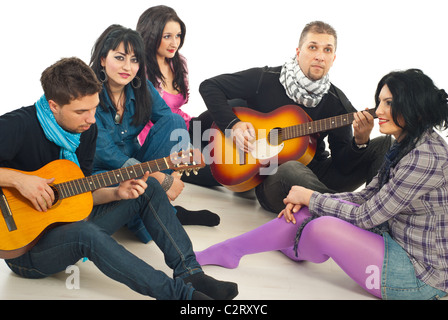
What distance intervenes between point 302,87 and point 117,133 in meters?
1.06

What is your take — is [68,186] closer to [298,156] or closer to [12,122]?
[12,122]

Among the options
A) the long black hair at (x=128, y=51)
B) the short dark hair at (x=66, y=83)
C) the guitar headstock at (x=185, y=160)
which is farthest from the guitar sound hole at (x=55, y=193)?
the long black hair at (x=128, y=51)

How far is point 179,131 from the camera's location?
286 centimetres

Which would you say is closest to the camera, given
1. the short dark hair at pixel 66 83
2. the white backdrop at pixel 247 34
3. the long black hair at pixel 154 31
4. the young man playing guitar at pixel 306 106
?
the short dark hair at pixel 66 83

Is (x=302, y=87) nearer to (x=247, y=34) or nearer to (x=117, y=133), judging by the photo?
(x=117, y=133)

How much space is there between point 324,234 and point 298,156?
95 centimetres

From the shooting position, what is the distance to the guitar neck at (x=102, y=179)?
6.97ft

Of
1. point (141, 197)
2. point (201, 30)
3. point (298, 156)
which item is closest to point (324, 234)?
point (141, 197)

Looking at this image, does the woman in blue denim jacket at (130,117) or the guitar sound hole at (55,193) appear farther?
the woman in blue denim jacket at (130,117)

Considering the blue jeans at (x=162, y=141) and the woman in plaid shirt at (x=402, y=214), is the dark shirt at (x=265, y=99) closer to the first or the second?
the blue jeans at (x=162, y=141)

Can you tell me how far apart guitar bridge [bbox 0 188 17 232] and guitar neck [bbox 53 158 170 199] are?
0.19 metres

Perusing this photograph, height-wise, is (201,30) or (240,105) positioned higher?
(201,30)

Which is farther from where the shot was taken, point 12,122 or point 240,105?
point 240,105

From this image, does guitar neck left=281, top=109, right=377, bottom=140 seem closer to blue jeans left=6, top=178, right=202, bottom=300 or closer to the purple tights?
the purple tights
